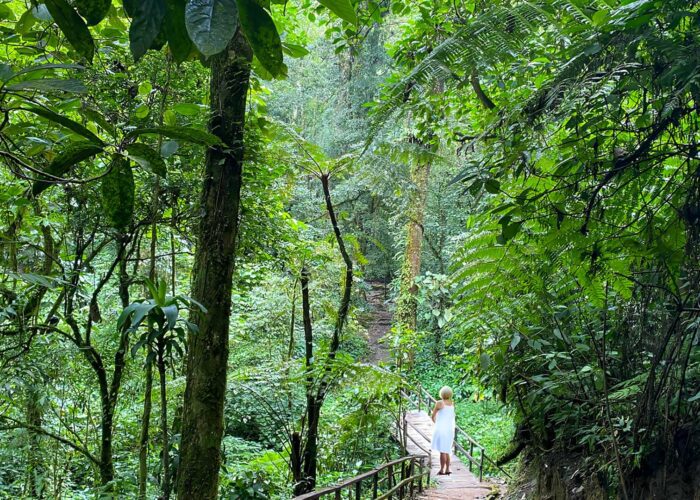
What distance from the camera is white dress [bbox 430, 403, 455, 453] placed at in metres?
8.26

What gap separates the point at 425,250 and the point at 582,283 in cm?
1769

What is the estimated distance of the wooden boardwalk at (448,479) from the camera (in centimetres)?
725

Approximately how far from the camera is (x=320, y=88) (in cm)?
2138

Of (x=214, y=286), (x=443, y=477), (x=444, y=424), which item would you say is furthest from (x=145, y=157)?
(x=443, y=477)

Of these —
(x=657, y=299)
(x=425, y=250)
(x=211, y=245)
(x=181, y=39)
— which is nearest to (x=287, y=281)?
(x=211, y=245)

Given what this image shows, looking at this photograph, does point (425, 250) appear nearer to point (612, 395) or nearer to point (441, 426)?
point (441, 426)

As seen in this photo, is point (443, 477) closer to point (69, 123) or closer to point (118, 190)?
point (118, 190)

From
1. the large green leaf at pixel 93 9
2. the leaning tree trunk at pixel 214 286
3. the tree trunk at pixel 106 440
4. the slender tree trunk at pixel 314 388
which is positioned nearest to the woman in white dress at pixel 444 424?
the slender tree trunk at pixel 314 388

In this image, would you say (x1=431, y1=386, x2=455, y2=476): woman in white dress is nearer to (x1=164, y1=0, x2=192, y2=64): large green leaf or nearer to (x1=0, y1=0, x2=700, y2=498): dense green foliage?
(x1=0, y1=0, x2=700, y2=498): dense green foliage

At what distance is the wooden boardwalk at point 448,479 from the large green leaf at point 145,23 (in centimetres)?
729

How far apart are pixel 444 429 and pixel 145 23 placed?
27.9 ft

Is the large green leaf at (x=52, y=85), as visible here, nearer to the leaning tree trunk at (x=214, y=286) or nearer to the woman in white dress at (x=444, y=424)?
the leaning tree trunk at (x=214, y=286)

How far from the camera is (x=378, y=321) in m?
21.0

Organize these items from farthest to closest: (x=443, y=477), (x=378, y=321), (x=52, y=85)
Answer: (x=378, y=321)
(x=443, y=477)
(x=52, y=85)
